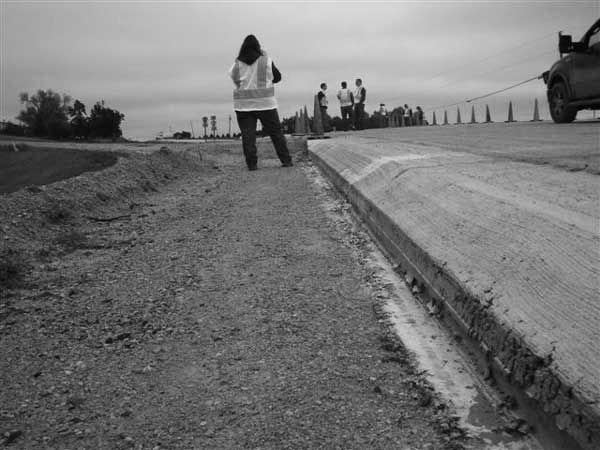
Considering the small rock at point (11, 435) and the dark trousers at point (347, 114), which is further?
the dark trousers at point (347, 114)

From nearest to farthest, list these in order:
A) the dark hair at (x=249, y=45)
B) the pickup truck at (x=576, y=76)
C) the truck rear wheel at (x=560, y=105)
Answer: the dark hair at (x=249, y=45) → the pickup truck at (x=576, y=76) → the truck rear wheel at (x=560, y=105)

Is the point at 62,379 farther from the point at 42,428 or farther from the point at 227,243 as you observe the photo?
the point at 227,243

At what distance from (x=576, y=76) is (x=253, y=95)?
635 cm

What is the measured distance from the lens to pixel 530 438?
1.74 m

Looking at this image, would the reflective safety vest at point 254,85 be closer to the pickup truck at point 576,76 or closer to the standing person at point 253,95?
the standing person at point 253,95

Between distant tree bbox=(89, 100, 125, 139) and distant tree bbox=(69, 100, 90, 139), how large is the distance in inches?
15.8

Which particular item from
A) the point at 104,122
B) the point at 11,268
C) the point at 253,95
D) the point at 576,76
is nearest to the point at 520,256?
the point at 11,268

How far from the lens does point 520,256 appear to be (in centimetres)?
230

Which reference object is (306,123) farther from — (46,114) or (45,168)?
(46,114)

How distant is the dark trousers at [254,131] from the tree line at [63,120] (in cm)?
2082

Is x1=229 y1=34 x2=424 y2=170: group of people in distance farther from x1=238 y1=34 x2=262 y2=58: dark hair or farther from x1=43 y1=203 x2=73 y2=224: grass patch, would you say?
x1=43 y1=203 x2=73 y2=224: grass patch

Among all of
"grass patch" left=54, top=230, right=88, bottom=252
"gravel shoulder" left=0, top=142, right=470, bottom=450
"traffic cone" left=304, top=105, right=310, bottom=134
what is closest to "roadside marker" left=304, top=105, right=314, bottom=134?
"traffic cone" left=304, top=105, right=310, bottom=134

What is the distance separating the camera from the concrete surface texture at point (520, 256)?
65.0 inches

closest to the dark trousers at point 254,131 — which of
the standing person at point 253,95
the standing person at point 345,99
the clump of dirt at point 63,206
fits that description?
the standing person at point 253,95
